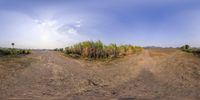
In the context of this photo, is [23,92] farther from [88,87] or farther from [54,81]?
[88,87]

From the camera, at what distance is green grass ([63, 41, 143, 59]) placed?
18.6m

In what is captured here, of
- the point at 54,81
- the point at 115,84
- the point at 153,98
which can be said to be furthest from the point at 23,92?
the point at 153,98

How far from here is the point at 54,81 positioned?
1498 cm

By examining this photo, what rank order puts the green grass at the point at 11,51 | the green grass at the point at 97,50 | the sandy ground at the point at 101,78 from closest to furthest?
the sandy ground at the point at 101,78 < the green grass at the point at 11,51 < the green grass at the point at 97,50

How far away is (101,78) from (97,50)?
3338 mm

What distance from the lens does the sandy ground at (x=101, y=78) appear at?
13.7m

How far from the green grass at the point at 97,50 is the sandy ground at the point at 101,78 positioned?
713mm

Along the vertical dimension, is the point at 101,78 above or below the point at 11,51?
below

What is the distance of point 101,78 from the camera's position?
15.6 m

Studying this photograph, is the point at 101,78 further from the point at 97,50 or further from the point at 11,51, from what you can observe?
the point at 11,51

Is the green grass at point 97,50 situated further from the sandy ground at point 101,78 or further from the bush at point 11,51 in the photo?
the bush at point 11,51

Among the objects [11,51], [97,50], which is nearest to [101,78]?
[97,50]

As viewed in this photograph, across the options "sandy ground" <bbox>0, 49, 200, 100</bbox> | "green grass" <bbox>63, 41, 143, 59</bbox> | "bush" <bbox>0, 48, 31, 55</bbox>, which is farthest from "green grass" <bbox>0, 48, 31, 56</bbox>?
"green grass" <bbox>63, 41, 143, 59</bbox>

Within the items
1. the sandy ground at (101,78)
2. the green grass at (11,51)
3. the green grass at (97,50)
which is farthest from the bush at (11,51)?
the green grass at (97,50)
